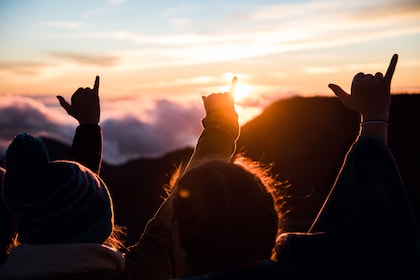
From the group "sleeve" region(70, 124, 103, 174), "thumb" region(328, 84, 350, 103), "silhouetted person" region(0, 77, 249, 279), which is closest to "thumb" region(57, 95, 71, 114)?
"sleeve" region(70, 124, 103, 174)

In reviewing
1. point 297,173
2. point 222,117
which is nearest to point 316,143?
point 297,173

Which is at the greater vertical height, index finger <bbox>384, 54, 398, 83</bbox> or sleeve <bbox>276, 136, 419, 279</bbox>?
index finger <bbox>384, 54, 398, 83</bbox>

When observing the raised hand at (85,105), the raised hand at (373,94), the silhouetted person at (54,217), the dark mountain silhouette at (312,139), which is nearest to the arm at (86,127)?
the raised hand at (85,105)

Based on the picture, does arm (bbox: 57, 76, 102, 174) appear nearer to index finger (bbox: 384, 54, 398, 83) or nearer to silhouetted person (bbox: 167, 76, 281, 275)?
silhouetted person (bbox: 167, 76, 281, 275)

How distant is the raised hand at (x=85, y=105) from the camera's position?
10.8 ft

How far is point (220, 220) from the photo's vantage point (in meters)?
2.00

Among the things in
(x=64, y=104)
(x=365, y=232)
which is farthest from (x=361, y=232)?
(x=64, y=104)

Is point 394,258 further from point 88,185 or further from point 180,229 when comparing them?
point 88,185

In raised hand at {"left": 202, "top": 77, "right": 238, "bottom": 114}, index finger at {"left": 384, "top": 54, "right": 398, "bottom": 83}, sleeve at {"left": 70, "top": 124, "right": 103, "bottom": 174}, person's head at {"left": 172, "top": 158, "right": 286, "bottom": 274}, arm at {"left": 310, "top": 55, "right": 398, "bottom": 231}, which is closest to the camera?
person's head at {"left": 172, "top": 158, "right": 286, "bottom": 274}

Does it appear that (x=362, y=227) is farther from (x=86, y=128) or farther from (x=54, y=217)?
(x=86, y=128)

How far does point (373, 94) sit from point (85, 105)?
1563mm

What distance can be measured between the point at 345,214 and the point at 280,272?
0.40m

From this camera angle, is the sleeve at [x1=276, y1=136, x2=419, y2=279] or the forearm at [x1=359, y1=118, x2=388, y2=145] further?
the forearm at [x1=359, y1=118, x2=388, y2=145]

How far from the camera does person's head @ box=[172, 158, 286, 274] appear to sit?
2.00 m
